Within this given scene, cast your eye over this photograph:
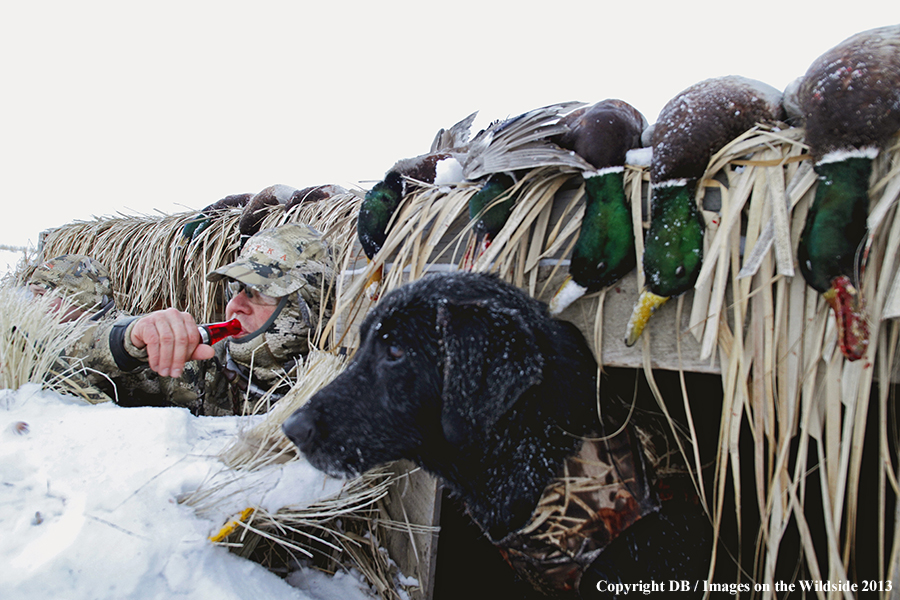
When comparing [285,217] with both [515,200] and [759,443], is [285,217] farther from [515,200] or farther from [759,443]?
[759,443]

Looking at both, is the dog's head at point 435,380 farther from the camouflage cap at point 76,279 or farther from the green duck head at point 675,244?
the camouflage cap at point 76,279

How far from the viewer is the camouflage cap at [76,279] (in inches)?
154

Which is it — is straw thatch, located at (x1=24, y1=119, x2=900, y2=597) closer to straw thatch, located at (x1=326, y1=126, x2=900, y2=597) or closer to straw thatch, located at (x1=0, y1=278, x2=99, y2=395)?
straw thatch, located at (x1=326, y1=126, x2=900, y2=597)

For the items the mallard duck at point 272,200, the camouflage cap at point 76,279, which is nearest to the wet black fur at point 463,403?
the mallard duck at point 272,200

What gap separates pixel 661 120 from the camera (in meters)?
1.13

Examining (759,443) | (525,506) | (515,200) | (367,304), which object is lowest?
(525,506)

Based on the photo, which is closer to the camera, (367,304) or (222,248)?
(367,304)

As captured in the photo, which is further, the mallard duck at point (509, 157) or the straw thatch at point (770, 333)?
the mallard duck at point (509, 157)

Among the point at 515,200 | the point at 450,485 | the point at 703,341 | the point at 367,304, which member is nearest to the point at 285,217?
the point at 367,304

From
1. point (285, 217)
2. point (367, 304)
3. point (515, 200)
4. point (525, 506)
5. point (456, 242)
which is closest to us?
point (525, 506)

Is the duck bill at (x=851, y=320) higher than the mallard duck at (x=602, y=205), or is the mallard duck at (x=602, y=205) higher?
the mallard duck at (x=602, y=205)

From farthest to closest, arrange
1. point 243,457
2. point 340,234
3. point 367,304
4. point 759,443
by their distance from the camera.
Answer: point 340,234
point 367,304
point 243,457
point 759,443

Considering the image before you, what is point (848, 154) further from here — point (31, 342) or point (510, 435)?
point (31, 342)

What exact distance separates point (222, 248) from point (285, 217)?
1015 mm
